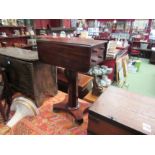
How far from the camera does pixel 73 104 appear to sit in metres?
1.22

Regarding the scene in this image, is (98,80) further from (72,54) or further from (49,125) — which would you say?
(72,54)

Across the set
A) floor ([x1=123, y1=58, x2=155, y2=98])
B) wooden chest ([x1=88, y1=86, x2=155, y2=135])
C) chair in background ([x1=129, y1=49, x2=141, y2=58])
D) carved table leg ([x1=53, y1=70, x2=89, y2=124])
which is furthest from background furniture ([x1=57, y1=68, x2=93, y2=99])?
chair in background ([x1=129, y1=49, x2=141, y2=58])

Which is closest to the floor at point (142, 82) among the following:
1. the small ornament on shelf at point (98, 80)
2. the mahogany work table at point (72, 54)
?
the small ornament on shelf at point (98, 80)

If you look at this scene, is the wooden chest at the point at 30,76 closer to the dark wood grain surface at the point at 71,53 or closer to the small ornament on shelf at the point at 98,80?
the dark wood grain surface at the point at 71,53

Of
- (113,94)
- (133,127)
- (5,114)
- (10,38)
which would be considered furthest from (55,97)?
(10,38)

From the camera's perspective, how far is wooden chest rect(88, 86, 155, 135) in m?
0.73

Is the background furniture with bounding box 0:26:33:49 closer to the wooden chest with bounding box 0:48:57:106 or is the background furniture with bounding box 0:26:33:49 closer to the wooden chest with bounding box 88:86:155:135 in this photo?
the wooden chest with bounding box 0:48:57:106

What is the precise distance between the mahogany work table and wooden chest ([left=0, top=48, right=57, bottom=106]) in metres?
0.17

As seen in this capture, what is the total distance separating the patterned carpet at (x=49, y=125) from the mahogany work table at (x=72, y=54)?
8 cm

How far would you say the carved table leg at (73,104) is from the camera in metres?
1.10

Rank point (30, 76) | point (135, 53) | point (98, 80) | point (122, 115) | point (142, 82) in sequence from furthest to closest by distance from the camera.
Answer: point (135, 53), point (142, 82), point (98, 80), point (30, 76), point (122, 115)

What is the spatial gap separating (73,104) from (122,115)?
52 centimetres

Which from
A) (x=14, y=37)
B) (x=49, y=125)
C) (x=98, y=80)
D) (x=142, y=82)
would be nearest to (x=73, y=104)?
(x=49, y=125)
